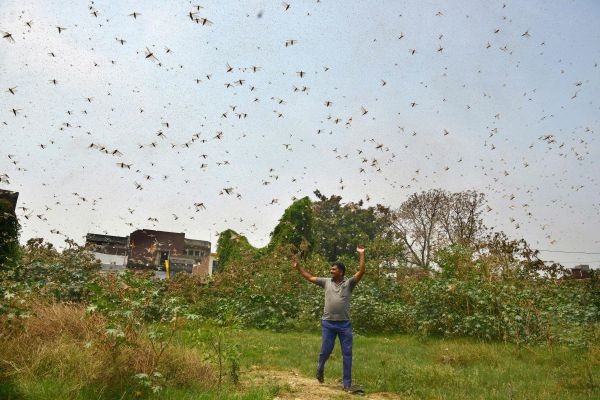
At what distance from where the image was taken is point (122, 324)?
5945 millimetres

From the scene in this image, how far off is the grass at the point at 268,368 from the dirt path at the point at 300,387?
158mm

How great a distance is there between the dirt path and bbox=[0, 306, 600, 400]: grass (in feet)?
0.52

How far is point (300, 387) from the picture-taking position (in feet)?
24.2

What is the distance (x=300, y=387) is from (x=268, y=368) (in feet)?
5.89

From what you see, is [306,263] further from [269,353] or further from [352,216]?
[352,216]

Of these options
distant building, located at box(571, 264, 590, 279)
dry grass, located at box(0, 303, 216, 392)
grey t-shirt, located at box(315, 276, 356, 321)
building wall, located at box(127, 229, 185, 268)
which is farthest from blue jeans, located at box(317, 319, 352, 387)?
building wall, located at box(127, 229, 185, 268)

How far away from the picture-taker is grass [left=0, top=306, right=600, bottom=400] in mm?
5578

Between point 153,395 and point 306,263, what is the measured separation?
53.6ft

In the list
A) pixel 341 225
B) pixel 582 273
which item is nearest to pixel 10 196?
pixel 341 225

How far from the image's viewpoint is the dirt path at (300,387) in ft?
22.3

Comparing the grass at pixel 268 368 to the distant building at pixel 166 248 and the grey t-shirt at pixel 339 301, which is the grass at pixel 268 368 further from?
the distant building at pixel 166 248

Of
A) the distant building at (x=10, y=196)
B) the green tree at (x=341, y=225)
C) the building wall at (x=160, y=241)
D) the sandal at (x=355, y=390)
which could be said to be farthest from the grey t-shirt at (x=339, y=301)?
the building wall at (x=160, y=241)

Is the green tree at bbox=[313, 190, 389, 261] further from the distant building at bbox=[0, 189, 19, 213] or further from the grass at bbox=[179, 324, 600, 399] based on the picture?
the grass at bbox=[179, 324, 600, 399]

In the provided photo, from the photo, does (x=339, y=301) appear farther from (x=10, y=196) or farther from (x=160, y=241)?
(x=160, y=241)
